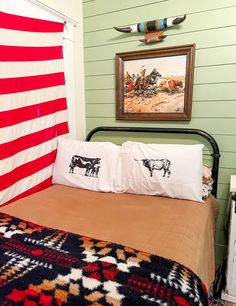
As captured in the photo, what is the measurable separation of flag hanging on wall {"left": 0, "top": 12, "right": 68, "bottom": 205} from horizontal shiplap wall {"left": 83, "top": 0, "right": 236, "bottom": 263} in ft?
1.46

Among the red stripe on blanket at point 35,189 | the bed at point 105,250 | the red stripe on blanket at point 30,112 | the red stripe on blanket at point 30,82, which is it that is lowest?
the red stripe on blanket at point 35,189

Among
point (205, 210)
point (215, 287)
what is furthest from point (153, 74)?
point (215, 287)

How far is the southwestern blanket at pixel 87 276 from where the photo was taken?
0.76 meters

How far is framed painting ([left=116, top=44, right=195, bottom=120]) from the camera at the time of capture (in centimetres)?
193

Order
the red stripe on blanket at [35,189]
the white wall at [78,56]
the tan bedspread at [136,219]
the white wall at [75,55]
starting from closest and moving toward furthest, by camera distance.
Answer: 1. the tan bedspread at [136,219]
2. the red stripe on blanket at [35,189]
3. the white wall at [75,55]
4. the white wall at [78,56]

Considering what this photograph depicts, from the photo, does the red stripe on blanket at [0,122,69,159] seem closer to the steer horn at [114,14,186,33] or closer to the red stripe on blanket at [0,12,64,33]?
the red stripe on blanket at [0,12,64,33]

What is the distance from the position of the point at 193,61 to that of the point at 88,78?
100 centimetres

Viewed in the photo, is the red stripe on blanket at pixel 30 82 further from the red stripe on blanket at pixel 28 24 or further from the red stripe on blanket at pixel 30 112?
the red stripe on blanket at pixel 28 24

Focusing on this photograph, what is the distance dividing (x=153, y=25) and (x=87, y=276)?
184 centimetres

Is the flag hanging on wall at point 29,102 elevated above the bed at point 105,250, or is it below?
above

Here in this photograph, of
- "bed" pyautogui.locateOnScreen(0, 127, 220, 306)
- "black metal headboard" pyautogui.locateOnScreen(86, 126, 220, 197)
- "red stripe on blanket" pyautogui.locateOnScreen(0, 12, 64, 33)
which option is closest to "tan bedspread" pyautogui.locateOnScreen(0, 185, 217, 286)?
"bed" pyautogui.locateOnScreen(0, 127, 220, 306)

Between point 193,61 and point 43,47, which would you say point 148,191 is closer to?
point 193,61

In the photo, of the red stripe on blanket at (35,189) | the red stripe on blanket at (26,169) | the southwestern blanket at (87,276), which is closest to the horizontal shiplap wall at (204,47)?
the red stripe on blanket at (26,169)

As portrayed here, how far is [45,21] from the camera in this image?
1857 millimetres
